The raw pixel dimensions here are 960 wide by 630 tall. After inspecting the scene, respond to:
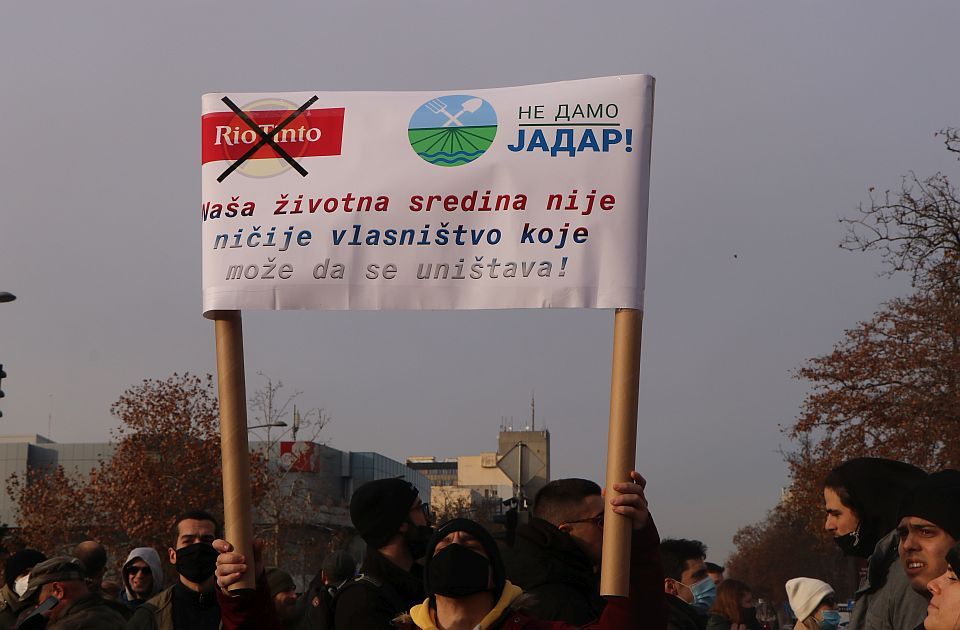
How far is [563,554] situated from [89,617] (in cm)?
236

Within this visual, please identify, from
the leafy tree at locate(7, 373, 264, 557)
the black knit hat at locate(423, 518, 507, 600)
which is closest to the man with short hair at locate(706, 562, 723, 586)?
the black knit hat at locate(423, 518, 507, 600)

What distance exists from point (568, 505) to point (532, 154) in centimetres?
162

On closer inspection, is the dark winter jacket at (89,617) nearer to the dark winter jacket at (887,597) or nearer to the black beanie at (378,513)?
the black beanie at (378,513)

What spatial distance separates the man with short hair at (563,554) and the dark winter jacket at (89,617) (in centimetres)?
201

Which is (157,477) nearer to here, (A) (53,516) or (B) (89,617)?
(A) (53,516)

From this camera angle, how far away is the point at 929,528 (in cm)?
476

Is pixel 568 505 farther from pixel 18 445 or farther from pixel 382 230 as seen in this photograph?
pixel 18 445

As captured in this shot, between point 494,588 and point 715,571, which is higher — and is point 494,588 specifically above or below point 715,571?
above

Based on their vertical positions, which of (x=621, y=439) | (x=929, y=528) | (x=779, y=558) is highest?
(x=621, y=439)

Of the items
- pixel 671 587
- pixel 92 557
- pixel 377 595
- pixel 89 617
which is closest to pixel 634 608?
pixel 377 595

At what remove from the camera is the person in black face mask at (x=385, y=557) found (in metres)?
5.05

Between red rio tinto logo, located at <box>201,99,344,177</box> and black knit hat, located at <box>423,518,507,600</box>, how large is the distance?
1452mm

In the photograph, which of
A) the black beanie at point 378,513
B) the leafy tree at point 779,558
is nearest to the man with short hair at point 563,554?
the black beanie at point 378,513

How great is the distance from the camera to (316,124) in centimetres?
470
